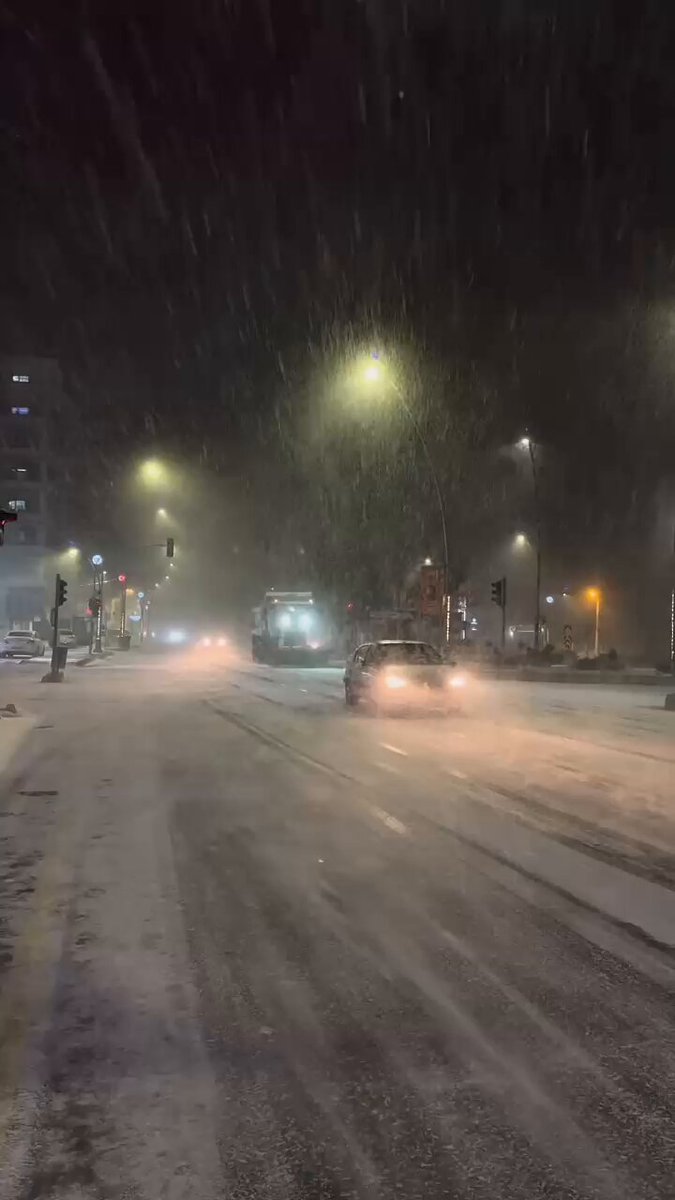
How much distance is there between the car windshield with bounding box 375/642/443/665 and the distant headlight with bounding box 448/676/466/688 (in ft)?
2.27

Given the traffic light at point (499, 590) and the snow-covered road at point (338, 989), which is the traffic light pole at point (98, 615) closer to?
the traffic light at point (499, 590)

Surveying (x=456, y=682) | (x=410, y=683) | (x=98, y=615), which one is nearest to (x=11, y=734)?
(x=410, y=683)

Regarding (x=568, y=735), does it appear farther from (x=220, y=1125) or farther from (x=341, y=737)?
(x=220, y=1125)

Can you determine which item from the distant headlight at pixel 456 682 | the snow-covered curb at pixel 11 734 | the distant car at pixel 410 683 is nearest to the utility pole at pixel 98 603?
the snow-covered curb at pixel 11 734

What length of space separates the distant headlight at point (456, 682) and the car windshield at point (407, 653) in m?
0.69

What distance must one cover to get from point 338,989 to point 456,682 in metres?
18.1

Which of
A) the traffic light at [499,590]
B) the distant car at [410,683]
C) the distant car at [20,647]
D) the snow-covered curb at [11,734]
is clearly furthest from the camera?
the distant car at [20,647]

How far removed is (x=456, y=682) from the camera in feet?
78.3

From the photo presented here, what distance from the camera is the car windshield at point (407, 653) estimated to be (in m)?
24.6

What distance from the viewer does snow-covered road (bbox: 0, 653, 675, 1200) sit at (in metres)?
4.05

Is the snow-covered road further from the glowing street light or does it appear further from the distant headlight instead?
the glowing street light

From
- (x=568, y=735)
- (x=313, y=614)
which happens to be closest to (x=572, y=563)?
(x=313, y=614)

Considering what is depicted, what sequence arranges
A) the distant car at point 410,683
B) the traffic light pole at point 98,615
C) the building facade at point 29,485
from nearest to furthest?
the distant car at point 410,683 < the traffic light pole at point 98,615 < the building facade at point 29,485

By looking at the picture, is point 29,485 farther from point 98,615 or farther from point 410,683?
point 410,683
